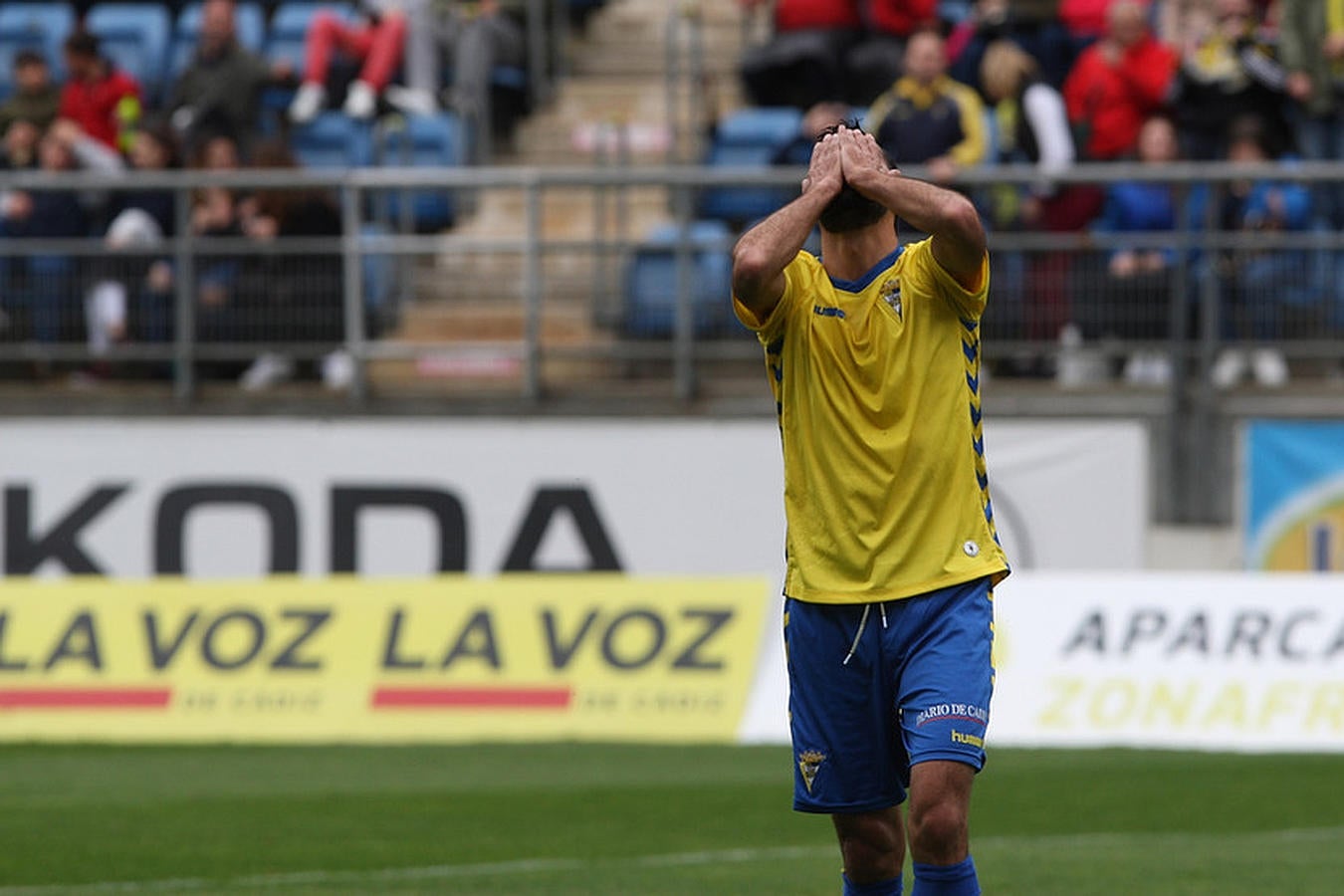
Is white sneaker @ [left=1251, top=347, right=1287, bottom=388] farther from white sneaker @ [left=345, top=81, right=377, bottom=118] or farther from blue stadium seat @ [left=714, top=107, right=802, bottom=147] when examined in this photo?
white sneaker @ [left=345, top=81, right=377, bottom=118]

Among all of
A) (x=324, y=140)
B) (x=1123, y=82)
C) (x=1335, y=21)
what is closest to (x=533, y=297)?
(x=324, y=140)

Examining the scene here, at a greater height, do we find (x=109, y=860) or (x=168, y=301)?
(x=168, y=301)

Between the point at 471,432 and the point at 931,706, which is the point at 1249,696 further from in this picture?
the point at 931,706

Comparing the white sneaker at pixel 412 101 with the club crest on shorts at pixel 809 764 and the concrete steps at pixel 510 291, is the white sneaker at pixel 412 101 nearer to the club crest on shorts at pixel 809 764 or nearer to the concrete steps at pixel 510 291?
the concrete steps at pixel 510 291

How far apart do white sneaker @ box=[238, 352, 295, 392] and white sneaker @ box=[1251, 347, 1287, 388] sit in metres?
6.38

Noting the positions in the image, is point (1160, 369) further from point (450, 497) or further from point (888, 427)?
point (888, 427)

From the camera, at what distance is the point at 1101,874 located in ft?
30.7

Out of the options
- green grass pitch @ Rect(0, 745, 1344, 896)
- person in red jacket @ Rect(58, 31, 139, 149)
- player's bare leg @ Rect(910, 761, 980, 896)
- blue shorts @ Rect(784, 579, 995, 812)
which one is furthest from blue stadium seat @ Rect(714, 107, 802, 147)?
Result: player's bare leg @ Rect(910, 761, 980, 896)

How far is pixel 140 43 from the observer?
20.2 m

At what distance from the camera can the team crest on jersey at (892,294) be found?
6719mm

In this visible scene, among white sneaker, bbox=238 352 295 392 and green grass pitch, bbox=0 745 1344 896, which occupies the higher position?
white sneaker, bbox=238 352 295 392

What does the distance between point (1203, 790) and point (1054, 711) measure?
197 centimetres

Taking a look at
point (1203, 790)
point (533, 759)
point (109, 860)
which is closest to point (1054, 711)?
point (1203, 790)

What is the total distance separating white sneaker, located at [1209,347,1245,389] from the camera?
51.2 ft
